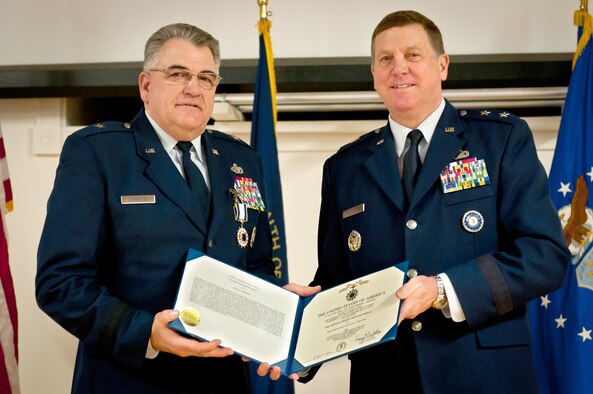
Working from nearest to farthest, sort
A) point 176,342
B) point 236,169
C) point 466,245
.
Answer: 1. point 176,342
2. point 466,245
3. point 236,169

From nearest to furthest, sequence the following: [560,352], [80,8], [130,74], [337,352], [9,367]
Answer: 1. [337,352]
2. [560,352]
3. [9,367]
4. [130,74]
5. [80,8]

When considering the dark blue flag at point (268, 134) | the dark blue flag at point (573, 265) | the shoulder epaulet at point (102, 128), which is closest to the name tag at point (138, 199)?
the shoulder epaulet at point (102, 128)

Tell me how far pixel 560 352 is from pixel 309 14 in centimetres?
225

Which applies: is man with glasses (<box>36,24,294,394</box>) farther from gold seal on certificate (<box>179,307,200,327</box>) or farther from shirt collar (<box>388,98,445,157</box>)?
shirt collar (<box>388,98,445,157</box>)

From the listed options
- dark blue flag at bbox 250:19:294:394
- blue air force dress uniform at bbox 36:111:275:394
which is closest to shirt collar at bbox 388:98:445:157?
blue air force dress uniform at bbox 36:111:275:394

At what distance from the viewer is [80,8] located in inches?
170

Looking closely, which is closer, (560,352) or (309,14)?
(560,352)

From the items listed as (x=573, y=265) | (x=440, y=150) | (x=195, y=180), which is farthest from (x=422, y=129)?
(x=573, y=265)

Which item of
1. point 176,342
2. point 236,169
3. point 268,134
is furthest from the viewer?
point 268,134

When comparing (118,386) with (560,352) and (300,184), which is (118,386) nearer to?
(560,352)

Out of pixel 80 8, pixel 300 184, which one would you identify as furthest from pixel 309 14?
pixel 80 8

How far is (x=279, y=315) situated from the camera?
201 centimetres

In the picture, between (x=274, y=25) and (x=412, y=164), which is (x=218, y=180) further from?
(x=274, y=25)

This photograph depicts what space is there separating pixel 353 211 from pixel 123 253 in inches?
28.6
